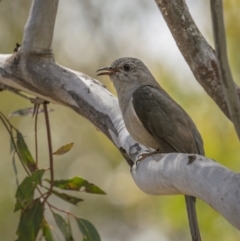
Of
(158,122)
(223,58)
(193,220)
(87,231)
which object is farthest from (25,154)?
(223,58)

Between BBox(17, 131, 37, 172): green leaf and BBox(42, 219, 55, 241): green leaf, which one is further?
BBox(17, 131, 37, 172): green leaf

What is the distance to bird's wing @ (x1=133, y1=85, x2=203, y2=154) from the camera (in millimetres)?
4754

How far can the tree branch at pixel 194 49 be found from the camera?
436 centimetres

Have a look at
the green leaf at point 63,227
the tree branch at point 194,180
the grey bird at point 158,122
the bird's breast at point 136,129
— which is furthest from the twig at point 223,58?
the green leaf at point 63,227

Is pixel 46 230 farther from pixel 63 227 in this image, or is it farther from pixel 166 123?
pixel 166 123

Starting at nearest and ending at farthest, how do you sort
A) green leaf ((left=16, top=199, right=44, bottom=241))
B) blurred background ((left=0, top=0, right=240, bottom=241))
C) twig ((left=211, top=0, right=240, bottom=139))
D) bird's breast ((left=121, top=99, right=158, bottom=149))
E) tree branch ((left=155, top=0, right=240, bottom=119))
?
twig ((left=211, top=0, right=240, bottom=139))
tree branch ((left=155, top=0, right=240, bottom=119))
bird's breast ((left=121, top=99, right=158, bottom=149))
green leaf ((left=16, top=199, right=44, bottom=241))
blurred background ((left=0, top=0, right=240, bottom=241))

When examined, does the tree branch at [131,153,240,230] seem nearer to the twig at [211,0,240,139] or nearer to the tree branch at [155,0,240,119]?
the twig at [211,0,240,139]

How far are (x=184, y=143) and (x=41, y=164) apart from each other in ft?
19.8

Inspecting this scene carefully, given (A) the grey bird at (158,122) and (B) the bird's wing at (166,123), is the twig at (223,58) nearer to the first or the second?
(A) the grey bird at (158,122)

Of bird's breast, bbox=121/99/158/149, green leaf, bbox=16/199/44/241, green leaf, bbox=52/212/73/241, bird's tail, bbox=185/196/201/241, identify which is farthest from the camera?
green leaf, bbox=52/212/73/241

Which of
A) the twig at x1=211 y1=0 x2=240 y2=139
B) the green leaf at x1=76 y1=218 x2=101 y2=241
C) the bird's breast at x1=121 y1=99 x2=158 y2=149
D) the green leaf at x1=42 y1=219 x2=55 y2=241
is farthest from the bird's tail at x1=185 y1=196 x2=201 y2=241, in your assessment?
the twig at x1=211 y1=0 x2=240 y2=139

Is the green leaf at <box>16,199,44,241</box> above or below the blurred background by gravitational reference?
below

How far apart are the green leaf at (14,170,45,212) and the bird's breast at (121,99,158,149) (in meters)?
0.70

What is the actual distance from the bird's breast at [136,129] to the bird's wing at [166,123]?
35 mm
